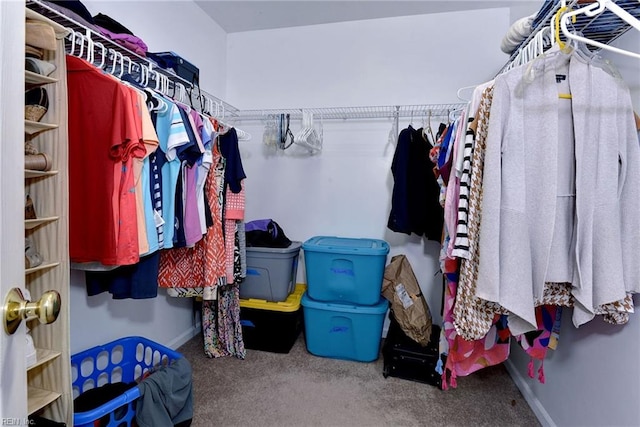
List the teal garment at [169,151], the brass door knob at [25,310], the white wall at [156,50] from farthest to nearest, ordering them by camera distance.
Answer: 1. the white wall at [156,50]
2. the teal garment at [169,151]
3. the brass door knob at [25,310]

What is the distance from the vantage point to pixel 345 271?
2.06 meters

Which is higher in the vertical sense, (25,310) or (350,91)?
(350,91)

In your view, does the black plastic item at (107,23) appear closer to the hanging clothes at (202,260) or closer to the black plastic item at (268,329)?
the hanging clothes at (202,260)

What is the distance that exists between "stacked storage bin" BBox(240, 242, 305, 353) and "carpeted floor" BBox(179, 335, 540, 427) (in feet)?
0.42

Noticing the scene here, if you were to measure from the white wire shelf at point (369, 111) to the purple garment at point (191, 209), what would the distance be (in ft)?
3.59

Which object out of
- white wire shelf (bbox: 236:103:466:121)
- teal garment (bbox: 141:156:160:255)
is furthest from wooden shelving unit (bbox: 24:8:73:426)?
white wire shelf (bbox: 236:103:466:121)

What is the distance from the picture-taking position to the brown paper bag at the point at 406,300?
2.01 meters

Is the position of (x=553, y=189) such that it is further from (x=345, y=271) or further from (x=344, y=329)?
(x=344, y=329)

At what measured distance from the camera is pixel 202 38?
7.65 ft

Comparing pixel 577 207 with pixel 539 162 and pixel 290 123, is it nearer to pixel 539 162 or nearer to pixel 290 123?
pixel 539 162

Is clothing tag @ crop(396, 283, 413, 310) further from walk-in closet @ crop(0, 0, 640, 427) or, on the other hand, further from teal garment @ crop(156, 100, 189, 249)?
teal garment @ crop(156, 100, 189, 249)

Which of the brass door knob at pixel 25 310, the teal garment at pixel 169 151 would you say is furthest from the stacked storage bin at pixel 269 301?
the brass door knob at pixel 25 310

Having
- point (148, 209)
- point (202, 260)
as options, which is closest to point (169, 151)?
point (148, 209)

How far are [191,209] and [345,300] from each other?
1.17 m
